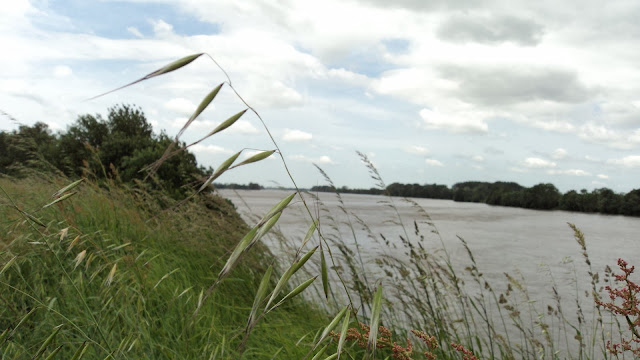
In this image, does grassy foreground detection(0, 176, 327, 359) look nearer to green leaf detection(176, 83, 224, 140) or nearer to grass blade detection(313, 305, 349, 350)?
grass blade detection(313, 305, 349, 350)

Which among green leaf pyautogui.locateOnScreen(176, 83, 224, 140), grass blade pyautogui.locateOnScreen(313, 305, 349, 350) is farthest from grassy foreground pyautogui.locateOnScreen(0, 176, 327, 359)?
green leaf pyautogui.locateOnScreen(176, 83, 224, 140)

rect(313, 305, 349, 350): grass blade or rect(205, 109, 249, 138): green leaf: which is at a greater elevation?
rect(205, 109, 249, 138): green leaf

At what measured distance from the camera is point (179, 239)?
18.5ft

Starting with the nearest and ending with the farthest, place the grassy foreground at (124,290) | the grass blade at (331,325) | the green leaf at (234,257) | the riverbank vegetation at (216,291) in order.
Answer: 1. the green leaf at (234,257)
2. the grass blade at (331,325)
3. the riverbank vegetation at (216,291)
4. the grassy foreground at (124,290)

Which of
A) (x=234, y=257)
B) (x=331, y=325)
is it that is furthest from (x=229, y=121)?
(x=331, y=325)

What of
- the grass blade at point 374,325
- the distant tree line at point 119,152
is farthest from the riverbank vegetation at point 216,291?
the distant tree line at point 119,152

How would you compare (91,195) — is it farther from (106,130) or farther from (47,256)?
(106,130)

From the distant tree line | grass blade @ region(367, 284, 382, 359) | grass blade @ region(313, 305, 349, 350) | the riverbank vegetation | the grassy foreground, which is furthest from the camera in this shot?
the distant tree line

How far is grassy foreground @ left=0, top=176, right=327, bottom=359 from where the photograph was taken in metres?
2.54

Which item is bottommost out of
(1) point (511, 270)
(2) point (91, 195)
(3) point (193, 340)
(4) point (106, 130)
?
(1) point (511, 270)

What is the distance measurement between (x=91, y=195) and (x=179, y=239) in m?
1.72

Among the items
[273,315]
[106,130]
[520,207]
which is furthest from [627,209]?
[273,315]

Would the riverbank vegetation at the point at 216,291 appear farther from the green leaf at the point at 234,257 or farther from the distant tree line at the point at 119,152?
the distant tree line at the point at 119,152

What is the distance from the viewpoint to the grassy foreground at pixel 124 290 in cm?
254
